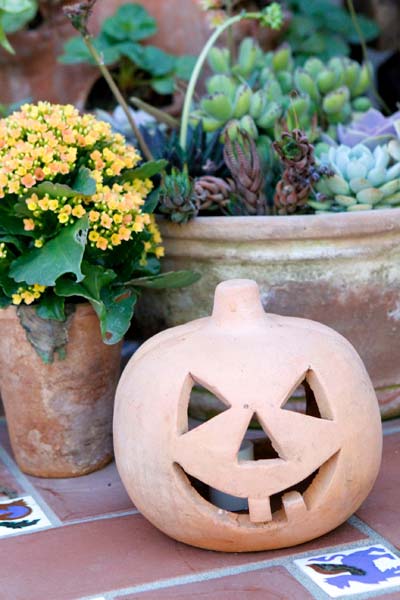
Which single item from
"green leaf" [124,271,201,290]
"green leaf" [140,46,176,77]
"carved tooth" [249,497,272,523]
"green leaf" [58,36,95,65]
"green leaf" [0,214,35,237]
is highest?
"green leaf" [58,36,95,65]

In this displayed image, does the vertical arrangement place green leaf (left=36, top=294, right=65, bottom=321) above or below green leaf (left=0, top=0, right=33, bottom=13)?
below

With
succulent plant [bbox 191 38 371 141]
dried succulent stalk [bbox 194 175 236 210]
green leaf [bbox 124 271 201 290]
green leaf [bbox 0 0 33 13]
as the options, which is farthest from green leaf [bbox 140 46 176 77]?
green leaf [bbox 124 271 201 290]

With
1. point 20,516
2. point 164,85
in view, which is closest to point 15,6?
point 164,85

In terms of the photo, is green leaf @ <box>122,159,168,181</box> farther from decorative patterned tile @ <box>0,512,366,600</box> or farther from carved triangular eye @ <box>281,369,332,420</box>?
decorative patterned tile @ <box>0,512,366,600</box>

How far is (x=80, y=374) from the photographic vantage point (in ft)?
7.21

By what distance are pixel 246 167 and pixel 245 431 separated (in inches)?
33.3

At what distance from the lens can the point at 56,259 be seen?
203 cm

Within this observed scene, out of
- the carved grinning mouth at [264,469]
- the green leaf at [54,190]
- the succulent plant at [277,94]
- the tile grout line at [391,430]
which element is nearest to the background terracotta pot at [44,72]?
the succulent plant at [277,94]

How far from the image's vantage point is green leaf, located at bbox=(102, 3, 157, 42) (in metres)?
3.23

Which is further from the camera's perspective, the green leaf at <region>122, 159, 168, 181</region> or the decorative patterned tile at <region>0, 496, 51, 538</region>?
the green leaf at <region>122, 159, 168, 181</region>

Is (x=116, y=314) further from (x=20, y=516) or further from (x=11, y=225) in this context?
(x=20, y=516)

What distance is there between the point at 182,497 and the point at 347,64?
1626mm

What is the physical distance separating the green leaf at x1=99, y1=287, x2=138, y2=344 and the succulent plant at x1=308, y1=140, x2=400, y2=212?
1.88ft

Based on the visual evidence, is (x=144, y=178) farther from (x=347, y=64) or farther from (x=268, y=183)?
(x=347, y=64)
